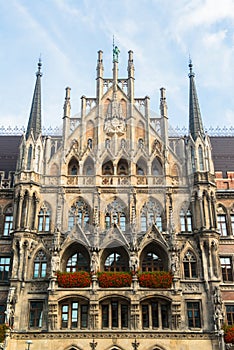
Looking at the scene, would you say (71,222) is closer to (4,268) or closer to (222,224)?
(4,268)

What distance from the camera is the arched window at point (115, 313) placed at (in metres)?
27.0

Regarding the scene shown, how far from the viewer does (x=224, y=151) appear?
36.8 metres

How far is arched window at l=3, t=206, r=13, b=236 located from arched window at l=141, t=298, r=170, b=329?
1021 cm

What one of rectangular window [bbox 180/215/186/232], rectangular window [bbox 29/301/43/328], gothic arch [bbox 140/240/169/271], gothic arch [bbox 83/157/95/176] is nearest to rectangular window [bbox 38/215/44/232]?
gothic arch [bbox 83/157/95/176]

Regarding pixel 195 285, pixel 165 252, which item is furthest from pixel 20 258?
pixel 195 285

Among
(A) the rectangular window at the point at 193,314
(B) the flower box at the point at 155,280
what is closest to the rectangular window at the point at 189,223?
(B) the flower box at the point at 155,280

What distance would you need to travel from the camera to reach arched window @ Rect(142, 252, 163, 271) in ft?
94.9

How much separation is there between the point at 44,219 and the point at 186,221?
9393mm

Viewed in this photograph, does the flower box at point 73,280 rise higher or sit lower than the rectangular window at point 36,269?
lower

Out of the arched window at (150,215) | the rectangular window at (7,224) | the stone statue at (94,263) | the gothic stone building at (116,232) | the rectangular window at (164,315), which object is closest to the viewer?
the gothic stone building at (116,232)

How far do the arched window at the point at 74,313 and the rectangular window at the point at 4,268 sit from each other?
4385 mm

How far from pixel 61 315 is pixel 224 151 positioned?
1846 cm

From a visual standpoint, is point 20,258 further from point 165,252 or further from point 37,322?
point 165,252

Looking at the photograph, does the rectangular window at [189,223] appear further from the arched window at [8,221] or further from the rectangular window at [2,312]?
the rectangular window at [2,312]
